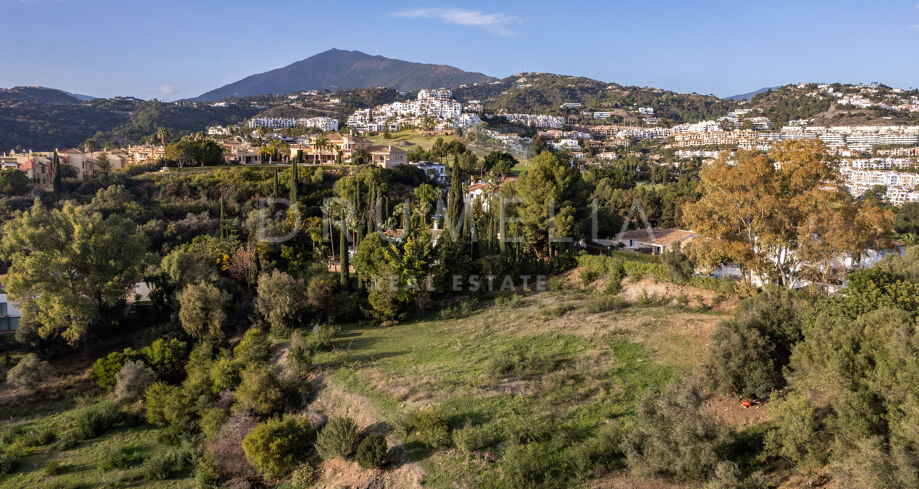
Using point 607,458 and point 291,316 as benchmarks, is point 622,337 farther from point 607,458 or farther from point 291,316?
point 291,316

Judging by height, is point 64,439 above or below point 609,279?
below

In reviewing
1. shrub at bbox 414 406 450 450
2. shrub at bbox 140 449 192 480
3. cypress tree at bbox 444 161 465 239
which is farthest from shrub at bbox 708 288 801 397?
cypress tree at bbox 444 161 465 239

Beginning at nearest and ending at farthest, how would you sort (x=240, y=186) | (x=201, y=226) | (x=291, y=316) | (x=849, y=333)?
(x=849, y=333) → (x=291, y=316) → (x=201, y=226) → (x=240, y=186)

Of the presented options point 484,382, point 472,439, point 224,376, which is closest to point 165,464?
point 224,376

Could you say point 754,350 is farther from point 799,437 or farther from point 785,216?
point 785,216

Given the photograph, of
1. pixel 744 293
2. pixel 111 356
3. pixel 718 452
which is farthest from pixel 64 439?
pixel 744 293

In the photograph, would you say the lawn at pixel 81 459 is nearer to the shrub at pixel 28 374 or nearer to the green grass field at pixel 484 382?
the green grass field at pixel 484 382
